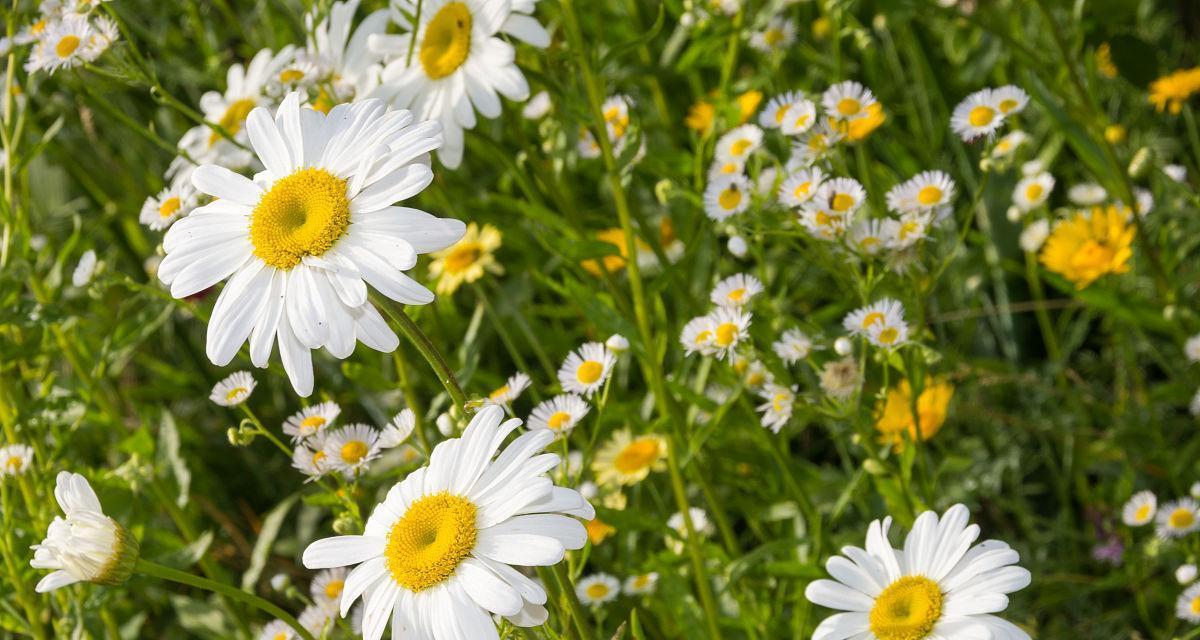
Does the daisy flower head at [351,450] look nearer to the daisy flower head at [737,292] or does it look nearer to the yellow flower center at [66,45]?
the daisy flower head at [737,292]

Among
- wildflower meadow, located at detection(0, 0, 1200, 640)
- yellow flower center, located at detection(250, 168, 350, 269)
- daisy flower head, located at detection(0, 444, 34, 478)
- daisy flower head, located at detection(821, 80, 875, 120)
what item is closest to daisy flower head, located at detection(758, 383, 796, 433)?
wildflower meadow, located at detection(0, 0, 1200, 640)

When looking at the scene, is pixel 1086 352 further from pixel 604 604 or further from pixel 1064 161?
pixel 604 604

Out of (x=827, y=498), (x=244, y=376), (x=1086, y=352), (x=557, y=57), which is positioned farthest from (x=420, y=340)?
(x=1086, y=352)

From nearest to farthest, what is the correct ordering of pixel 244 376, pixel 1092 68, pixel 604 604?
pixel 244 376
pixel 604 604
pixel 1092 68

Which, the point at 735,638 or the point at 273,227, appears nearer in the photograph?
the point at 273,227

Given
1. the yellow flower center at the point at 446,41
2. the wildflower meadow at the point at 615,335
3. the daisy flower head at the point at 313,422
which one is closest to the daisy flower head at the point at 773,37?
the wildflower meadow at the point at 615,335

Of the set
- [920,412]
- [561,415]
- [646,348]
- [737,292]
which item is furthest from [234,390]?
[920,412]
